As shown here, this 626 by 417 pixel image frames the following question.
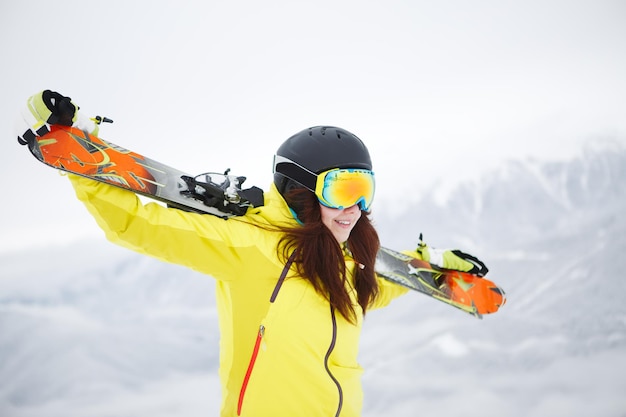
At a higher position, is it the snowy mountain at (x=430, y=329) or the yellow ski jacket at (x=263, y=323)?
the snowy mountain at (x=430, y=329)

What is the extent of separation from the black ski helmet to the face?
98mm

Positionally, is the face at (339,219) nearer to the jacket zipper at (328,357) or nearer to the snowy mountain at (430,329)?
the jacket zipper at (328,357)

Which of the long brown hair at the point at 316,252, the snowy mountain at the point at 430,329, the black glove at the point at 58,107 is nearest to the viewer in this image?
the black glove at the point at 58,107

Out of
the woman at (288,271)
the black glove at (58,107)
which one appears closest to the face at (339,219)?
the woman at (288,271)

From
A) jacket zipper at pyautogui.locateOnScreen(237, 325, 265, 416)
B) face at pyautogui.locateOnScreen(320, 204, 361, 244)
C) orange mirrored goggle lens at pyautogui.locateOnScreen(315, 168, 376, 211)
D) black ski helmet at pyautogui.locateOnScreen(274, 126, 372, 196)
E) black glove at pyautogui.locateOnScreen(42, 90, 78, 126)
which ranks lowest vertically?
jacket zipper at pyautogui.locateOnScreen(237, 325, 265, 416)

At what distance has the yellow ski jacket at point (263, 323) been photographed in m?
1.35

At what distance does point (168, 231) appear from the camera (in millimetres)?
1264

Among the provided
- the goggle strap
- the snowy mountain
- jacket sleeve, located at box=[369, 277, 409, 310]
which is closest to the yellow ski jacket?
the goggle strap

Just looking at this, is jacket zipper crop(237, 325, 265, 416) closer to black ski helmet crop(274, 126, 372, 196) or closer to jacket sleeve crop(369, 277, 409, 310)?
black ski helmet crop(274, 126, 372, 196)

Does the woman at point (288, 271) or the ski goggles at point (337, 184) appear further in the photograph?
the ski goggles at point (337, 184)

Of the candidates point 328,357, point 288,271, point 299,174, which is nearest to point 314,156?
point 299,174

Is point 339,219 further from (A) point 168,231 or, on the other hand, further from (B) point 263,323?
(A) point 168,231

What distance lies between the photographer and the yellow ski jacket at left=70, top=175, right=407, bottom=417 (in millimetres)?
1347

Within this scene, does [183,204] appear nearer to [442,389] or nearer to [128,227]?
[128,227]
